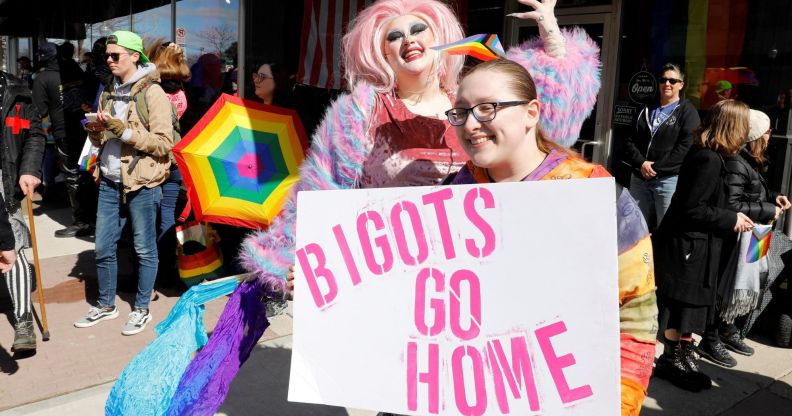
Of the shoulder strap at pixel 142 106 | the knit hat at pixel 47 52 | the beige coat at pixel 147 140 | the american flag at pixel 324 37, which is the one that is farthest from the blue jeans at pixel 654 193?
the knit hat at pixel 47 52

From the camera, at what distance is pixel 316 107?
6.31 meters

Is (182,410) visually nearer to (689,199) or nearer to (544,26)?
(544,26)

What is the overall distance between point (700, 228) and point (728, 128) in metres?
0.56

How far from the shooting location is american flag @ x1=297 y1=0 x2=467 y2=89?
6000 millimetres

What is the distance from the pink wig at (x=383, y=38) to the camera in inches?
84.9

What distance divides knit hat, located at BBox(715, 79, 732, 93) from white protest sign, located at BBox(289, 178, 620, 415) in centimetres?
436

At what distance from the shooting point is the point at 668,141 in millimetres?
4918

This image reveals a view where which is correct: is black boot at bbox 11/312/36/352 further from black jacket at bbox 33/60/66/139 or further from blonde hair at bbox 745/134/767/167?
blonde hair at bbox 745/134/767/167

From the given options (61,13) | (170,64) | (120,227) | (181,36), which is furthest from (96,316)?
(61,13)

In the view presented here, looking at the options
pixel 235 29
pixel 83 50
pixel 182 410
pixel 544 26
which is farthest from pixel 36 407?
pixel 83 50

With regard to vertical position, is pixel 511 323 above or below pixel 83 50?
below

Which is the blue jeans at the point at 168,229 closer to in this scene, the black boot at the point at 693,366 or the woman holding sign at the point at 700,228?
the woman holding sign at the point at 700,228

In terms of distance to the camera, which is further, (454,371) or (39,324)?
(39,324)

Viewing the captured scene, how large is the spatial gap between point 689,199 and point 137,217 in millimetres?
3292
